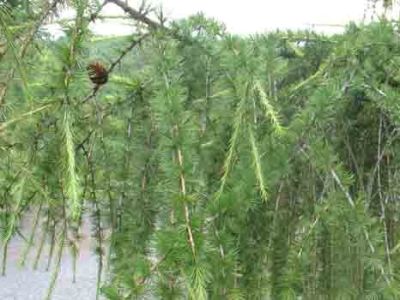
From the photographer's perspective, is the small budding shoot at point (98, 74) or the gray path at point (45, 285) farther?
the gray path at point (45, 285)

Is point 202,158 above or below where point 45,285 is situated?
above

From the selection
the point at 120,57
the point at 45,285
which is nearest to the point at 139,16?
the point at 120,57

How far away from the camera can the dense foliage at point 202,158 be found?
1.44ft

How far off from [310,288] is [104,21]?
30 centimetres

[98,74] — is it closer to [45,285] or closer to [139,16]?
[139,16]

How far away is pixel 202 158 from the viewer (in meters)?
0.56

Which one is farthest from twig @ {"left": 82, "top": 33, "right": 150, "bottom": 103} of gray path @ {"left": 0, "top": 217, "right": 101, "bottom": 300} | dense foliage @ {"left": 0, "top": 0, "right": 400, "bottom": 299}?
gray path @ {"left": 0, "top": 217, "right": 101, "bottom": 300}

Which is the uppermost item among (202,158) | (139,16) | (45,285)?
(139,16)

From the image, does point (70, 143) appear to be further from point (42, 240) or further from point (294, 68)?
point (294, 68)

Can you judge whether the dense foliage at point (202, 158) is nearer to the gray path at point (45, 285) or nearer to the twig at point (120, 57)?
the twig at point (120, 57)

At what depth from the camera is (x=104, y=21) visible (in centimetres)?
53

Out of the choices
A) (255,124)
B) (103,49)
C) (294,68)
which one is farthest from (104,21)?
(294,68)

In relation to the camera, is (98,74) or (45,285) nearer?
(98,74)

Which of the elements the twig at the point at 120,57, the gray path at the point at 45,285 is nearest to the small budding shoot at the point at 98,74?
the twig at the point at 120,57
